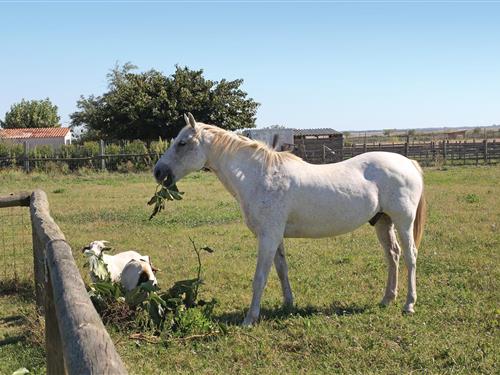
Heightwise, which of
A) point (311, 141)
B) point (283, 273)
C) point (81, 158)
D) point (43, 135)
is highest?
point (43, 135)

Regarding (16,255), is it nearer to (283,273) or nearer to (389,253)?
(283,273)

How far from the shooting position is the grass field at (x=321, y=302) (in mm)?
4852

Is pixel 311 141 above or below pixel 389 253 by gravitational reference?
above

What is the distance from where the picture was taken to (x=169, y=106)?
122ft

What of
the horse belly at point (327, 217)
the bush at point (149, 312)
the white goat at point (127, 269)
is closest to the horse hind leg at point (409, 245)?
the horse belly at point (327, 217)

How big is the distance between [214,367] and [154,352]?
67 cm

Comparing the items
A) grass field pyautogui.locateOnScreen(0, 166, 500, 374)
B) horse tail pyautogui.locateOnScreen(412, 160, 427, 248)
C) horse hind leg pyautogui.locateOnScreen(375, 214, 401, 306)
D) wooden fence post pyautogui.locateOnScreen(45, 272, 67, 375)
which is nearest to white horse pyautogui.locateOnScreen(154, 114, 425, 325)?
horse hind leg pyautogui.locateOnScreen(375, 214, 401, 306)

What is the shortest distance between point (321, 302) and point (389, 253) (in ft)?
3.46

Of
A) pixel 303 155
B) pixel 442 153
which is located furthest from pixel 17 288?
pixel 442 153

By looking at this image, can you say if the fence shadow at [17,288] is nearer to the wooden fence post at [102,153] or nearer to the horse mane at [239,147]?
the horse mane at [239,147]

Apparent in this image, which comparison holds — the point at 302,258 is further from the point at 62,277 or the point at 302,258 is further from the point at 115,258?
the point at 62,277

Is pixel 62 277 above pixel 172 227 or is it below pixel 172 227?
above

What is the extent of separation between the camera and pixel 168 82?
39094mm

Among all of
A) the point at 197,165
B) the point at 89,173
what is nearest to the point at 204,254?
the point at 197,165
